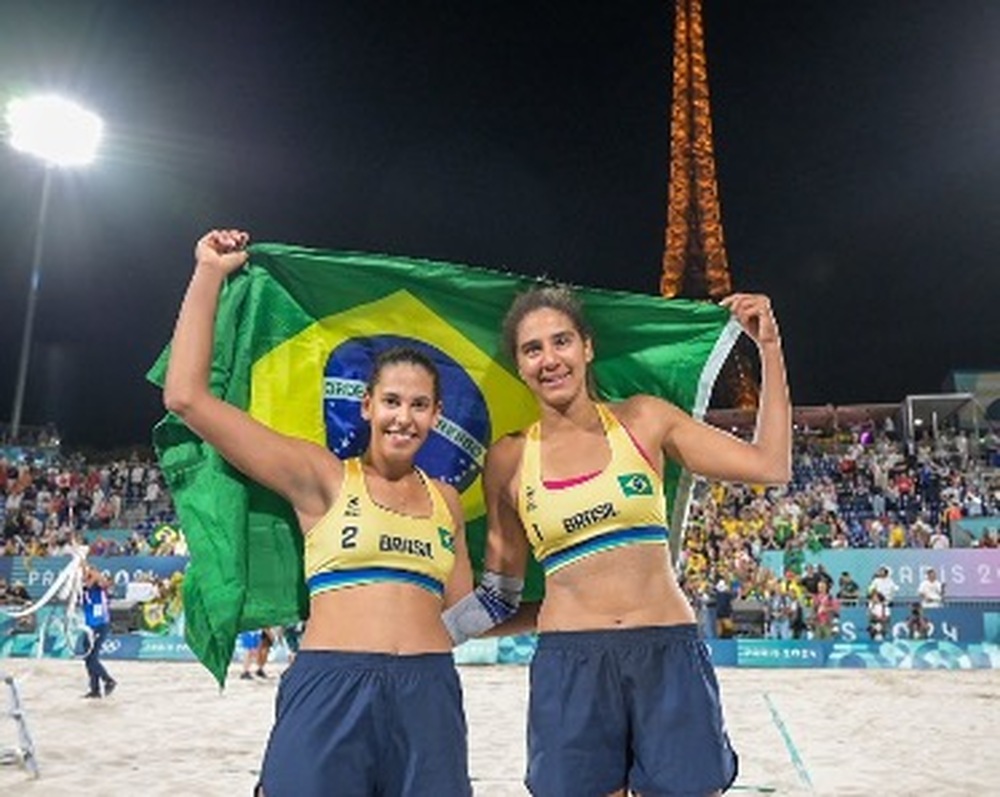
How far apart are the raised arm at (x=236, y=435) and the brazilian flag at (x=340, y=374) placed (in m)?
0.53

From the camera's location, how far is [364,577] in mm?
3135

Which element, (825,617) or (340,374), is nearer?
(340,374)

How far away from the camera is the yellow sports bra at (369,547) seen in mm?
3146

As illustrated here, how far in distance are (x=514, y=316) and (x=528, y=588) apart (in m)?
1.25

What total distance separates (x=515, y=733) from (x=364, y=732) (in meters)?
7.57

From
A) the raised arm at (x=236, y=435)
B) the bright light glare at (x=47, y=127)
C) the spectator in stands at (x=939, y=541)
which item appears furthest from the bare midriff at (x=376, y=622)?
the bright light glare at (x=47, y=127)

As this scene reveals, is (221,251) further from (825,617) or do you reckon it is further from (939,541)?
(939,541)

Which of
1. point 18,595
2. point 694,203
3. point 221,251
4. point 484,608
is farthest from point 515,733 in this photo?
point 694,203

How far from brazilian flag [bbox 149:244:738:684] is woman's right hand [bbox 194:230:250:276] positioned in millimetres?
521

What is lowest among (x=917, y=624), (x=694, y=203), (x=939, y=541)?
(x=917, y=624)

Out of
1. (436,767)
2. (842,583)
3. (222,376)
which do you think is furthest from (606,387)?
(842,583)

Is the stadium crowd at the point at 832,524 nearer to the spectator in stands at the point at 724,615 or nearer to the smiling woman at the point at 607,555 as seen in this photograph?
the spectator in stands at the point at 724,615

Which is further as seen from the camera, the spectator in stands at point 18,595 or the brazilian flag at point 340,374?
the spectator in stands at point 18,595

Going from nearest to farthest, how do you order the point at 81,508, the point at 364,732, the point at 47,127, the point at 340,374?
the point at 364,732 → the point at 340,374 → the point at 47,127 → the point at 81,508
